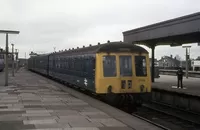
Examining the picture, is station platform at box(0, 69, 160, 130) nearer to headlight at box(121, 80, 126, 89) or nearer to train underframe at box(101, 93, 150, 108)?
train underframe at box(101, 93, 150, 108)

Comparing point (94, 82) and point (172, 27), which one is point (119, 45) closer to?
point (94, 82)

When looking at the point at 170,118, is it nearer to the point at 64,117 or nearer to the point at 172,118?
the point at 172,118

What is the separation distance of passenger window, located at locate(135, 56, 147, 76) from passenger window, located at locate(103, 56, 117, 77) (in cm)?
107

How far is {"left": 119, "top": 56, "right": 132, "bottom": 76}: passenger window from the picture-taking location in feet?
52.9

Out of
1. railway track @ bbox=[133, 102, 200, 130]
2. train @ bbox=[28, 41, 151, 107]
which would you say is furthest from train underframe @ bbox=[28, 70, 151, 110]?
railway track @ bbox=[133, 102, 200, 130]

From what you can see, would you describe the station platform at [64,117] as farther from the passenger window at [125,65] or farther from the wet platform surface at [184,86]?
the wet platform surface at [184,86]

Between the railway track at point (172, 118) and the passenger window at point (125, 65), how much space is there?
5.92 feet

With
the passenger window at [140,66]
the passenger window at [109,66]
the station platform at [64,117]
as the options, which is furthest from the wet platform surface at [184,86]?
the station platform at [64,117]

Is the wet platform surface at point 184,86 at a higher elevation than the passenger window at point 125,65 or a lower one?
lower

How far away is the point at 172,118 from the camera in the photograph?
16.4 meters

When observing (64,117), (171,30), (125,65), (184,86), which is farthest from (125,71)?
(184,86)

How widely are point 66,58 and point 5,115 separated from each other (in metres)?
13.7

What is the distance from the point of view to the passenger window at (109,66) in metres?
15.9

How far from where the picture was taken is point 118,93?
1581 cm
